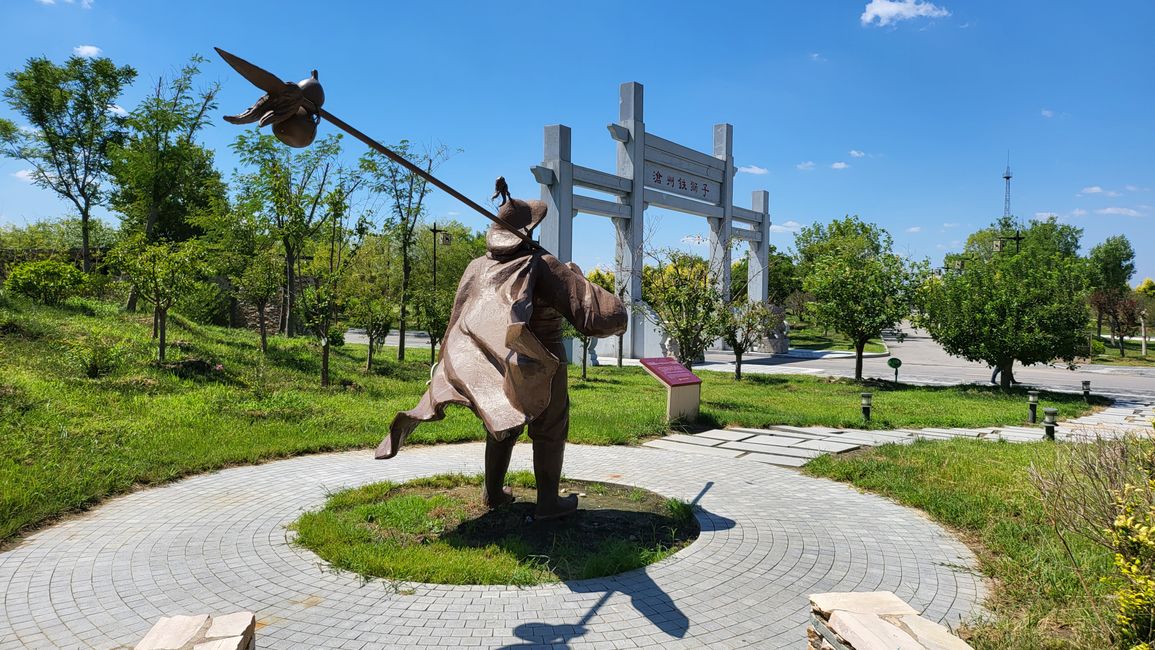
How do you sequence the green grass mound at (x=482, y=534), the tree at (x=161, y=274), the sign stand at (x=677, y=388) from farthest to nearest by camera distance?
the tree at (x=161, y=274), the sign stand at (x=677, y=388), the green grass mound at (x=482, y=534)

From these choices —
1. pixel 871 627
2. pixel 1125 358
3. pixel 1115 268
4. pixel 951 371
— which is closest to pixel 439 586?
pixel 871 627

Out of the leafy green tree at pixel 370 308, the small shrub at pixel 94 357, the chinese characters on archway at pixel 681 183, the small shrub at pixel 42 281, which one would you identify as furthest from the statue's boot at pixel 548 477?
the chinese characters on archway at pixel 681 183

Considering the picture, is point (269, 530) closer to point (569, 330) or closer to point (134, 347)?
point (134, 347)

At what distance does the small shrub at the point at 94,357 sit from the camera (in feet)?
35.3

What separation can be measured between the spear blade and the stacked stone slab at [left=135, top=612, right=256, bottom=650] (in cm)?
241

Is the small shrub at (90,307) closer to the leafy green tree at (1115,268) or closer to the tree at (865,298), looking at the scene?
the tree at (865,298)

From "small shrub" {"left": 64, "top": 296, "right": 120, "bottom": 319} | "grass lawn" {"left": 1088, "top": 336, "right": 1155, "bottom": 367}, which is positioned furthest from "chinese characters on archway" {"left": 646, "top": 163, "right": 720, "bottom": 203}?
"grass lawn" {"left": 1088, "top": 336, "right": 1155, "bottom": 367}

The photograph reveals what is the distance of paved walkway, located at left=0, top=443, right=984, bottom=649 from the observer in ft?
12.5

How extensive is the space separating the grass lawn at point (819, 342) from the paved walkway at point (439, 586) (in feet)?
97.2

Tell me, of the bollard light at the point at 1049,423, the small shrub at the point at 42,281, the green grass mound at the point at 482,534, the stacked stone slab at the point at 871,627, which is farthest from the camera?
the small shrub at the point at 42,281

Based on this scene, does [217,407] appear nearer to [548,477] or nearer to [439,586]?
[548,477]

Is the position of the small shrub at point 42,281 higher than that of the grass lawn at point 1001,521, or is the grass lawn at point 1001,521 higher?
the small shrub at point 42,281

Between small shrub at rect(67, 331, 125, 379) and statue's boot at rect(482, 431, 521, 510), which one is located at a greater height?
small shrub at rect(67, 331, 125, 379)

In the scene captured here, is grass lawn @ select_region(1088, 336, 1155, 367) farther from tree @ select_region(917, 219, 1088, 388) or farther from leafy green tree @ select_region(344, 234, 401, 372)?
leafy green tree @ select_region(344, 234, 401, 372)
